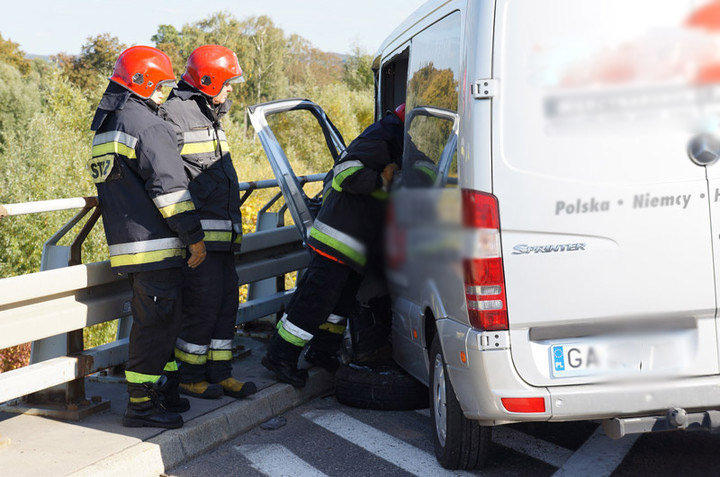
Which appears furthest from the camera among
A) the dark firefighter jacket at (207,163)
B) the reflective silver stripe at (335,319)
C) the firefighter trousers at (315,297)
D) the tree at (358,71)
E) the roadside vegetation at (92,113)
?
the tree at (358,71)

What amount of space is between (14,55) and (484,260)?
2592 inches

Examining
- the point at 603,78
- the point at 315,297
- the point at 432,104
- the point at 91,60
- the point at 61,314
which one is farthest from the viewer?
the point at 91,60

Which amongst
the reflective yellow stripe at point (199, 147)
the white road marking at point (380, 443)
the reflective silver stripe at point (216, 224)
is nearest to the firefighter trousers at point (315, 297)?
the white road marking at point (380, 443)

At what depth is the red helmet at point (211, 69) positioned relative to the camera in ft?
16.9

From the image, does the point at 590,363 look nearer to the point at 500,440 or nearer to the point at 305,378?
the point at 500,440

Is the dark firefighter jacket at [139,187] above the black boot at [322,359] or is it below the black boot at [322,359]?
above

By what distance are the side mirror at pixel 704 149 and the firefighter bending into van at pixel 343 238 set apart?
1.97m

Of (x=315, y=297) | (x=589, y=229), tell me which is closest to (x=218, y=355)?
(x=315, y=297)

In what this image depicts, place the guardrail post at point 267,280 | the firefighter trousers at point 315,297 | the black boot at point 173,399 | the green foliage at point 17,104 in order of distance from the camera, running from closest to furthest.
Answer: the black boot at point 173,399 < the firefighter trousers at point 315,297 < the guardrail post at point 267,280 < the green foliage at point 17,104

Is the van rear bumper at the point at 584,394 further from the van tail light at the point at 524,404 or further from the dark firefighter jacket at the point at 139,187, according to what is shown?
the dark firefighter jacket at the point at 139,187

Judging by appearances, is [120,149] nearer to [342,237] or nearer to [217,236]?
[217,236]

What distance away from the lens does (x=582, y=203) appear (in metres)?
3.45

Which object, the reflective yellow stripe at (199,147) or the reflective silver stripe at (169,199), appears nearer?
the reflective silver stripe at (169,199)

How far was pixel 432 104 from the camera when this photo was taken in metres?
4.29
